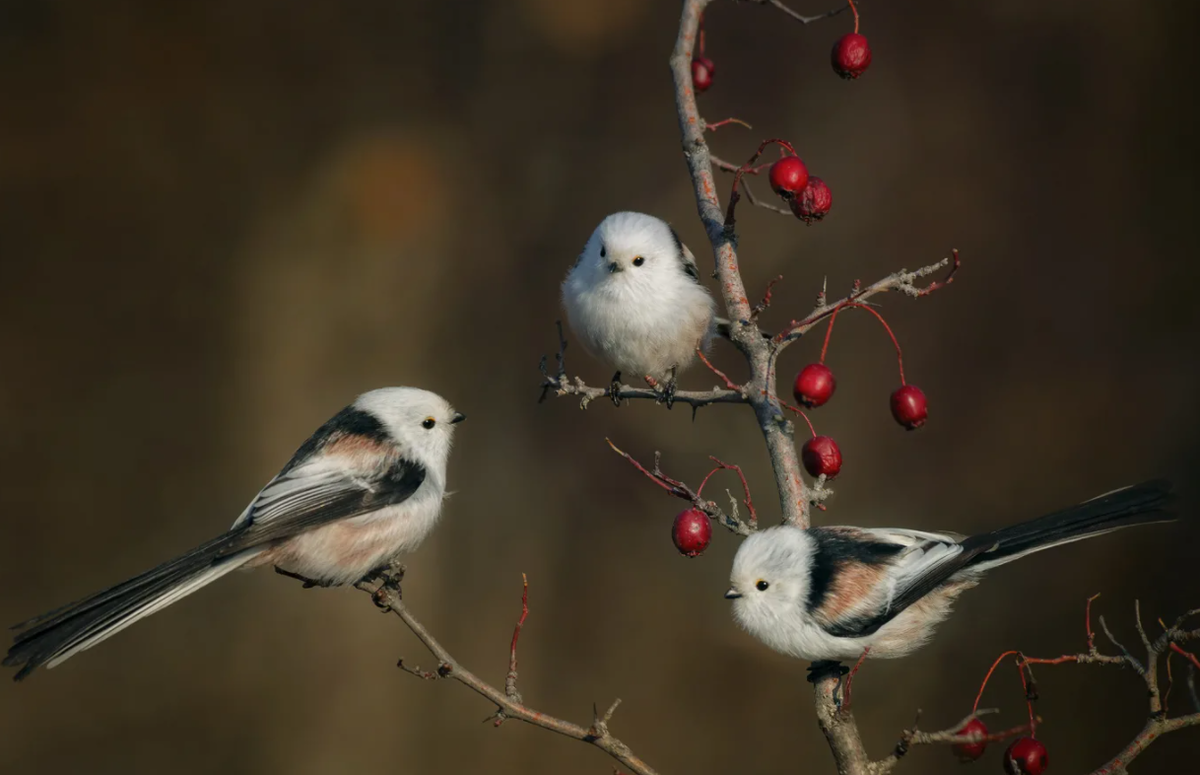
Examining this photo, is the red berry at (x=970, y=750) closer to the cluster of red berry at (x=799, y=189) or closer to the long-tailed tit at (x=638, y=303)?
the cluster of red berry at (x=799, y=189)

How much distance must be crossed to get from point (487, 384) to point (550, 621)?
1.33m

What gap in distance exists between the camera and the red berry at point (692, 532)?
214cm

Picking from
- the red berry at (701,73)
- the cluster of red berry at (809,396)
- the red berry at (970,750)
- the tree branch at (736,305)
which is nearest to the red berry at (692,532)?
the cluster of red berry at (809,396)

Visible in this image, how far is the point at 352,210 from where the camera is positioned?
5898 millimetres

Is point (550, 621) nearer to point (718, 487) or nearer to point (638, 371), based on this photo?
point (718, 487)

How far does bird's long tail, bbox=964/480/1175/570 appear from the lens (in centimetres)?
214

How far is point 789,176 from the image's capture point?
2223 mm

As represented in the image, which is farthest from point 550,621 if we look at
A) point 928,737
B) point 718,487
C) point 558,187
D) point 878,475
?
point 928,737

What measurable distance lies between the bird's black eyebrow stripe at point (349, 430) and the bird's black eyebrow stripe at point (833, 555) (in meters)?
1.31

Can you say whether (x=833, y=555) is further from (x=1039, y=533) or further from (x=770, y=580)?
(x=1039, y=533)

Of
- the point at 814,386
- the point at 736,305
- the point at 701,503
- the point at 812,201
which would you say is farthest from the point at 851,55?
the point at 701,503

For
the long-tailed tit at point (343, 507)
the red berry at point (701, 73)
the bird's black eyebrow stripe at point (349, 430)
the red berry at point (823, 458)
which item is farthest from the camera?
the bird's black eyebrow stripe at point (349, 430)

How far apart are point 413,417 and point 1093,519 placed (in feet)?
5.89

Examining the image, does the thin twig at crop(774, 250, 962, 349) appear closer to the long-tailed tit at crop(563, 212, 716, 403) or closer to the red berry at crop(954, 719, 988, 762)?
the red berry at crop(954, 719, 988, 762)
